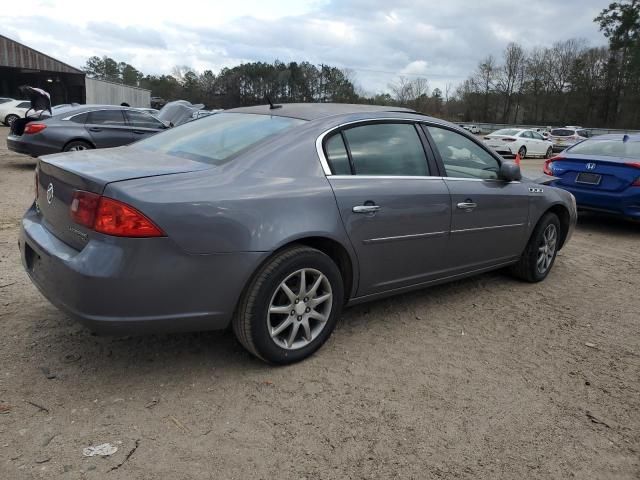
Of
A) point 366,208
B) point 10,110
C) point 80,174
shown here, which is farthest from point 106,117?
point 10,110

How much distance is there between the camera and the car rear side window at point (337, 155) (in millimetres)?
3320

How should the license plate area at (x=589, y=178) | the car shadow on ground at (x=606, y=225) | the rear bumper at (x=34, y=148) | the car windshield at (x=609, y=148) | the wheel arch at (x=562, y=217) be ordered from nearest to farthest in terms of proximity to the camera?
the wheel arch at (x=562, y=217)
the license plate area at (x=589, y=178)
the car windshield at (x=609, y=148)
the car shadow on ground at (x=606, y=225)
the rear bumper at (x=34, y=148)

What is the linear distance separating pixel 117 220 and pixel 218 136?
1210 mm

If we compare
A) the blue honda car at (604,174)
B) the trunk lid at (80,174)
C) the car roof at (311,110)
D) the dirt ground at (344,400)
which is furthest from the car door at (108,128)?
the blue honda car at (604,174)

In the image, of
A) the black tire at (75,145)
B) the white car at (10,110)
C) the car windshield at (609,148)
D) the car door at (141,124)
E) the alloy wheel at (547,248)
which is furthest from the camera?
the white car at (10,110)

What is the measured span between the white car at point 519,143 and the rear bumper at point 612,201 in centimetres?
1517

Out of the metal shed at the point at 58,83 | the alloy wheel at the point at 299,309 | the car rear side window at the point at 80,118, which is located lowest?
the alloy wheel at the point at 299,309

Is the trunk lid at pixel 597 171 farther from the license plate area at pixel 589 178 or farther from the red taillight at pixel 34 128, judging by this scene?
the red taillight at pixel 34 128

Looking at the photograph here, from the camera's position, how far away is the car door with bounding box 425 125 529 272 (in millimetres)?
3989

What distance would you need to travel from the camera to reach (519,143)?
22.8m

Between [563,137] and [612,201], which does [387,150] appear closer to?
[612,201]

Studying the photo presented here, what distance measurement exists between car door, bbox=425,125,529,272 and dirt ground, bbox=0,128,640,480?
530 mm

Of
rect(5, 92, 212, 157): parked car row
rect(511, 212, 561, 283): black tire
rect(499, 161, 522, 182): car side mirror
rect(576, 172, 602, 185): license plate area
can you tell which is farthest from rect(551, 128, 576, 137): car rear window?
rect(499, 161, 522, 182): car side mirror

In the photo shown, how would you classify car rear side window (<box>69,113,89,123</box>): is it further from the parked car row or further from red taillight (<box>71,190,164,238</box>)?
red taillight (<box>71,190,164,238</box>)
